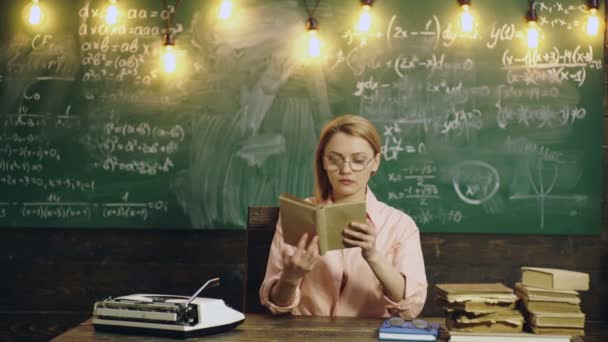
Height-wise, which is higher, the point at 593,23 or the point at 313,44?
the point at 593,23

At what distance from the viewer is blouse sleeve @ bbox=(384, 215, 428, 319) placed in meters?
2.36

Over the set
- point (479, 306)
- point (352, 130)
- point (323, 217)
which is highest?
point (352, 130)

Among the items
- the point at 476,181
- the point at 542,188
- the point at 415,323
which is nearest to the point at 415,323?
the point at 415,323

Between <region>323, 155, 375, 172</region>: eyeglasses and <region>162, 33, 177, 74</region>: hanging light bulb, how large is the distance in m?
1.65

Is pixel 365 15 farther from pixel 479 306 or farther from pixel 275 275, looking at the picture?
pixel 479 306

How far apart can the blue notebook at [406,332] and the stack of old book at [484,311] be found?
2.9 inches

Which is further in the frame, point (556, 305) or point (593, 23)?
point (593, 23)

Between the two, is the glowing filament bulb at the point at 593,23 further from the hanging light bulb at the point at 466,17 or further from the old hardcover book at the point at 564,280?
the old hardcover book at the point at 564,280

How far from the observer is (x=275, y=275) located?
2439 millimetres

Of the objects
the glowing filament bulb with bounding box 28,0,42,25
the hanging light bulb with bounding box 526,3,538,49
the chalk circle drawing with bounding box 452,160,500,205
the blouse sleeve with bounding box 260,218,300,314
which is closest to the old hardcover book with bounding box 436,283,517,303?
the blouse sleeve with bounding box 260,218,300,314

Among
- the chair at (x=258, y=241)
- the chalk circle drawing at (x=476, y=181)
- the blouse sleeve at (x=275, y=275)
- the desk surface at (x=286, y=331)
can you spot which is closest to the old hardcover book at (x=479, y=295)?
the desk surface at (x=286, y=331)

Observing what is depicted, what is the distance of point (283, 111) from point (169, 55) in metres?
0.69

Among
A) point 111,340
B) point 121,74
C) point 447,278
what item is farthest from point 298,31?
point 111,340

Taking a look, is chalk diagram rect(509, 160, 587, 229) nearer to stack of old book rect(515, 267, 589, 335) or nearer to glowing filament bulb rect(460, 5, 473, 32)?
glowing filament bulb rect(460, 5, 473, 32)
